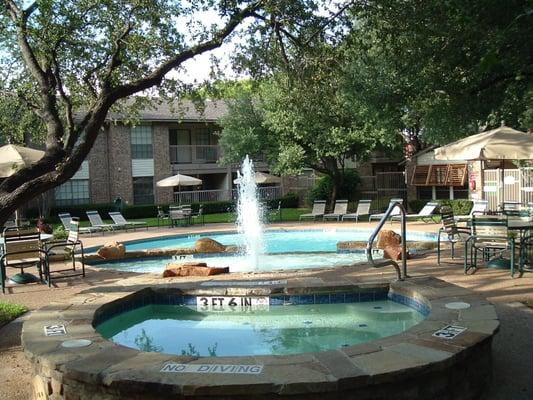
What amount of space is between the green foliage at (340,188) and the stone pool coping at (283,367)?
2347cm

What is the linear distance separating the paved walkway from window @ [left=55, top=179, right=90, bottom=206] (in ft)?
61.6

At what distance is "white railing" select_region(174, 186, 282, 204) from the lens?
32312 millimetres

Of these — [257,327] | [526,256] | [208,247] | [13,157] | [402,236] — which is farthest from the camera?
[208,247]

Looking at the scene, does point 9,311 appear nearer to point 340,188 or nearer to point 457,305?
point 457,305

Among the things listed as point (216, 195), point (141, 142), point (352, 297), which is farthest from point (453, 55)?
point (216, 195)

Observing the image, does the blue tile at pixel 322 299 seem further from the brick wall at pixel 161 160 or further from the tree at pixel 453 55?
the brick wall at pixel 161 160

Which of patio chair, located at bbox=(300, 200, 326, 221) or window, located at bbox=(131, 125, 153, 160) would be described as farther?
window, located at bbox=(131, 125, 153, 160)

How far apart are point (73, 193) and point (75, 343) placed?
86.5 ft

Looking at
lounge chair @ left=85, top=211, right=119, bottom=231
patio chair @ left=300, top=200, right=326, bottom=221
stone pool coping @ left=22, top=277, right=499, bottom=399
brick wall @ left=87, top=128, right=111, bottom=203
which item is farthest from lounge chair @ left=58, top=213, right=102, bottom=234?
stone pool coping @ left=22, top=277, right=499, bottom=399

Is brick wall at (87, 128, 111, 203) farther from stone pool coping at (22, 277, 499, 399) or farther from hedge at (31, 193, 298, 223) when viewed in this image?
stone pool coping at (22, 277, 499, 399)

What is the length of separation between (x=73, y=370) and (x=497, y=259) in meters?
7.79

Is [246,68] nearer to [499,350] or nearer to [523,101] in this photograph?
[523,101]

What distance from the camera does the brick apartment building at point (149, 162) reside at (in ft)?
98.1

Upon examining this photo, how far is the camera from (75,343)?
189 inches
